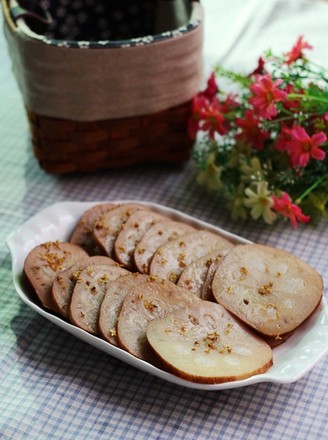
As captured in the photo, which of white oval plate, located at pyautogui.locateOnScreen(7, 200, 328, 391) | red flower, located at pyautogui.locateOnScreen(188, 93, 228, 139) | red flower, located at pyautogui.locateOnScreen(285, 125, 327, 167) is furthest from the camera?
red flower, located at pyautogui.locateOnScreen(188, 93, 228, 139)

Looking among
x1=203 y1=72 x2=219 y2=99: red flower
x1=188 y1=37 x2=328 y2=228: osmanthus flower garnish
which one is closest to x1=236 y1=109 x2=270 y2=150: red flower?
x1=188 y1=37 x2=328 y2=228: osmanthus flower garnish

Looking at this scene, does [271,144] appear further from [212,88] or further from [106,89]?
[106,89]

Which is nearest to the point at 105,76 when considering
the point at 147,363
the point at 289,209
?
the point at 289,209

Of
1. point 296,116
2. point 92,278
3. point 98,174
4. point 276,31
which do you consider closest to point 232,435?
point 92,278

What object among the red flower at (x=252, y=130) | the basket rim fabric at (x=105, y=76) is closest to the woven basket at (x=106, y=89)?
the basket rim fabric at (x=105, y=76)

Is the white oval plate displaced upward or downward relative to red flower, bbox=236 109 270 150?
downward

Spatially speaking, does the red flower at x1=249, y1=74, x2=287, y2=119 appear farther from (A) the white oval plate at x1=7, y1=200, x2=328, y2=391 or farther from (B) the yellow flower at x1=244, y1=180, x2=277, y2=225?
A: (A) the white oval plate at x1=7, y1=200, x2=328, y2=391

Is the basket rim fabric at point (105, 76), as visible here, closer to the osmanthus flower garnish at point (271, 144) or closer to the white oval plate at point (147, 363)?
the osmanthus flower garnish at point (271, 144)

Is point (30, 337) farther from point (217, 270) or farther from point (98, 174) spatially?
point (98, 174)
